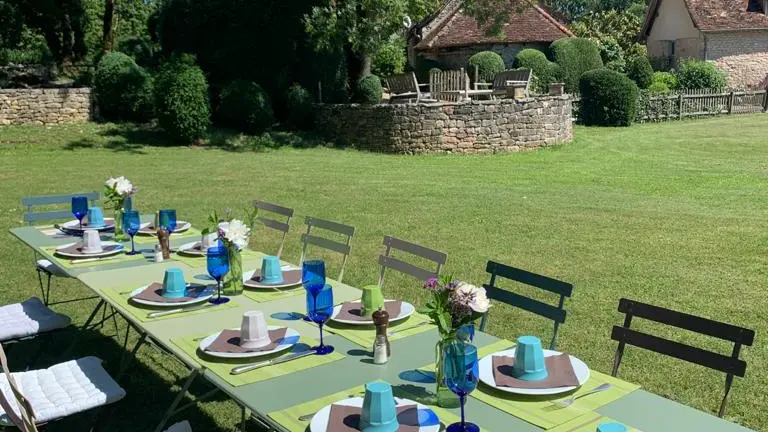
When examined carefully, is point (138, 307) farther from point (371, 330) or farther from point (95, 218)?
point (95, 218)

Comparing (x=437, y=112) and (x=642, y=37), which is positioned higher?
(x=642, y=37)

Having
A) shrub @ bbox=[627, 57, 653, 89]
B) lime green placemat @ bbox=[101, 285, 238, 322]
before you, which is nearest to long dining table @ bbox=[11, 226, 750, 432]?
lime green placemat @ bbox=[101, 285, 238, 322]

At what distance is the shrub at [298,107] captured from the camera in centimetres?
2019

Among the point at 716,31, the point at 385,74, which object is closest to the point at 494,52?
the point at 385,74

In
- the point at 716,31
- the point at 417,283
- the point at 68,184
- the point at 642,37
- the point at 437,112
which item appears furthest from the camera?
the point at 642,37

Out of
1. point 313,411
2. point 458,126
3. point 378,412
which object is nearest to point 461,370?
point 378,412

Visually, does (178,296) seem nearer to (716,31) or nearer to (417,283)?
(417,283)

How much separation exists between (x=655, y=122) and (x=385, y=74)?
10.4 m

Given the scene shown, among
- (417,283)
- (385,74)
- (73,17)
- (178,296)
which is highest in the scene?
(73,17)

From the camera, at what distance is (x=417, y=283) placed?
6930 millimetres

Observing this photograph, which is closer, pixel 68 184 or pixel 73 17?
pixel 68 184

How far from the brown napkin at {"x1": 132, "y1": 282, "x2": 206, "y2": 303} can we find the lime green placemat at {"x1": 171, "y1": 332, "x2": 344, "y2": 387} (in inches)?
22.3

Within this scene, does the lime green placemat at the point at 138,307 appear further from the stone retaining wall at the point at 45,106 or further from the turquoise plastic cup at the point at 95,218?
the stone retaining wall at the point at 45,106

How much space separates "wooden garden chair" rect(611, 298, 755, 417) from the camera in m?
2.84
